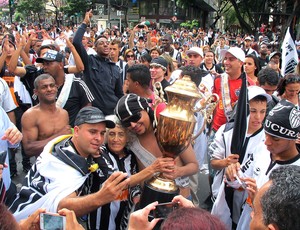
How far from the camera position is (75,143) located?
231 cm

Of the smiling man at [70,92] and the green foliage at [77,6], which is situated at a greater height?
the green foliage at [77,6]

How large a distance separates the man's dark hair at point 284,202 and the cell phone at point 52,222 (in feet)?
2.79

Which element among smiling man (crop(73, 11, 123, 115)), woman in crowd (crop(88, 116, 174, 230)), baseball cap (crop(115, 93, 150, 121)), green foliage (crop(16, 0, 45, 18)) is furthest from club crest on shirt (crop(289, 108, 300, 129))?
green foliage (crop(16, 0, 45, 18))

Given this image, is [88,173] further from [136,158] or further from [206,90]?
[206,90]

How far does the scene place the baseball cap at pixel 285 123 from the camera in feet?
7.57

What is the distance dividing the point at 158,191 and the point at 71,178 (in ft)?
1.79

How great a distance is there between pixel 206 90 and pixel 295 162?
7.85 ft

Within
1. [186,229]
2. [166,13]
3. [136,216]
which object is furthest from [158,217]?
[166,13]

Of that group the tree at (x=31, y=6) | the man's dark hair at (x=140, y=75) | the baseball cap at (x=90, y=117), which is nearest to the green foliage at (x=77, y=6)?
the tree at (x=31, y=6)

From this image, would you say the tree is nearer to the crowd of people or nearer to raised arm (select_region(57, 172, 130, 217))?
the crowd of people

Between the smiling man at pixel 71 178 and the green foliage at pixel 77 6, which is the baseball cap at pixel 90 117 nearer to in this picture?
the smiling man at pixel 71 178

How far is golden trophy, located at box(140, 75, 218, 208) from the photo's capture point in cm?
191

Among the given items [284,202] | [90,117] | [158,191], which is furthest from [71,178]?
[284,202]

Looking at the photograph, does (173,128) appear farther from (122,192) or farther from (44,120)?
(44,120)
